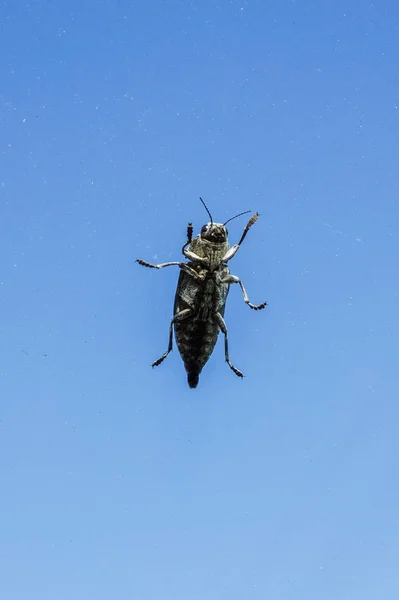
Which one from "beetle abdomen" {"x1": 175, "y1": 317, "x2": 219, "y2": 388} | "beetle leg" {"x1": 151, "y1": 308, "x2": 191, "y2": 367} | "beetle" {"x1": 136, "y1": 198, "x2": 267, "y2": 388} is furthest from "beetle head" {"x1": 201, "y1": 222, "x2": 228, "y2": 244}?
"beetle abdomen" {"x1": 175, "y1": 317, "x2": 219, "y2": 388}

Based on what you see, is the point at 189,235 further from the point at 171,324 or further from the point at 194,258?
the point at 171,324

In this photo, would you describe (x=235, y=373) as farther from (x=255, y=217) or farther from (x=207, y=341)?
(x=255, y=217)

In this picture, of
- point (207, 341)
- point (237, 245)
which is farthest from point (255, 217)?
point (207, 341)

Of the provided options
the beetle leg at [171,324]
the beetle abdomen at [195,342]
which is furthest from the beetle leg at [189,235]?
the beetle abdomen at [195,342]

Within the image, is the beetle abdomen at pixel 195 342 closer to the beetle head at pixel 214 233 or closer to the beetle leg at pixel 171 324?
the beetle leg at pixel 171 324

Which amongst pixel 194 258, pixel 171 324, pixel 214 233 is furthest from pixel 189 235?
pixel 171 324

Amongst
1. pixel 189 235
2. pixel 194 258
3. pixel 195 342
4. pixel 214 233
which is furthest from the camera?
pixel 195 342

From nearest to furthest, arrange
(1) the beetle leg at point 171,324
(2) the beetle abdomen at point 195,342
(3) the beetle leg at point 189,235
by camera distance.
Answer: (3) the beetle leg at point 189,235 < (1) the beetle leg at point 171,324 < (2) the beetle abdomen at point 195,342

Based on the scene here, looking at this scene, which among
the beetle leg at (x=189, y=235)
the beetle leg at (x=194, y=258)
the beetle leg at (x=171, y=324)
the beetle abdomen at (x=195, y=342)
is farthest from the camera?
the beetle abdomen at (x=195, y=342)
